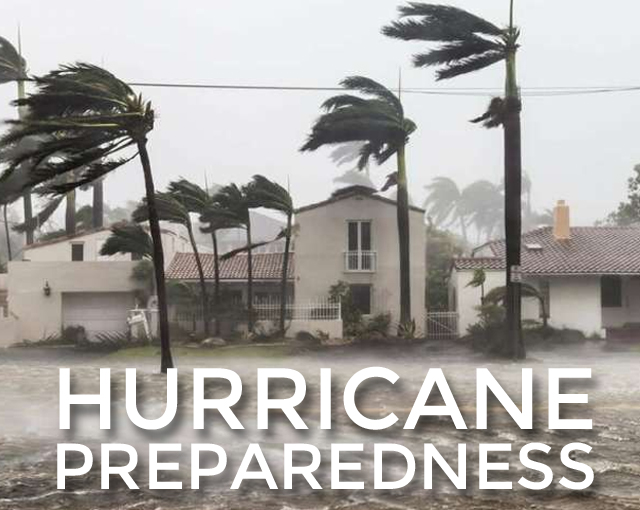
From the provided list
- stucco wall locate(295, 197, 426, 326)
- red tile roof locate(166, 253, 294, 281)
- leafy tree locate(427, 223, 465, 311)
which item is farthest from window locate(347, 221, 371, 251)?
leafy tree locate(427, 223, 465, 311)

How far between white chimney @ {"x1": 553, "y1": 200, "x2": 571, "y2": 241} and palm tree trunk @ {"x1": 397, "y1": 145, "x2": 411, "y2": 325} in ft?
22.7

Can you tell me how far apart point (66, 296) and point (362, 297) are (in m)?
11.4

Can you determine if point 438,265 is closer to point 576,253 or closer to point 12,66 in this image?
point 576,253

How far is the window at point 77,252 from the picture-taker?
1358 inches

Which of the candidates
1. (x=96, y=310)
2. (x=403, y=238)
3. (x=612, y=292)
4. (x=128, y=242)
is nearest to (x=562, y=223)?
(x=612, y=292)

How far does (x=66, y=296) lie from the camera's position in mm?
31688

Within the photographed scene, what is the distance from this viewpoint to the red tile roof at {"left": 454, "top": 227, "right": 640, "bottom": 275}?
2967 cm

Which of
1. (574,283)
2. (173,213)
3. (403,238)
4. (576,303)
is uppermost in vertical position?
(173,213)

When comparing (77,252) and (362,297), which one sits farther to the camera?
(77,252)

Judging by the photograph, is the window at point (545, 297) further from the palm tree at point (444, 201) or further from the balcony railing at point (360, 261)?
the palm tree at point (444, 201)

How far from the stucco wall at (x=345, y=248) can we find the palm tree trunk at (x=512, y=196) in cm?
738

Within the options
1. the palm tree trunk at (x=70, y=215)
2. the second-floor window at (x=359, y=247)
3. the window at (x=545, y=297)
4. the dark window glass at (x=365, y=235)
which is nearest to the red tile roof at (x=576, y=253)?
the window at (x=545, y=297)

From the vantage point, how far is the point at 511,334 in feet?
78.6

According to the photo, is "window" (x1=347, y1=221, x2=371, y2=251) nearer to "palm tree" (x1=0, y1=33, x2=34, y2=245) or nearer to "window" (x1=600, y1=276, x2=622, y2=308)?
"window" (x1=600, y1=276, x2=622, y2=308)
